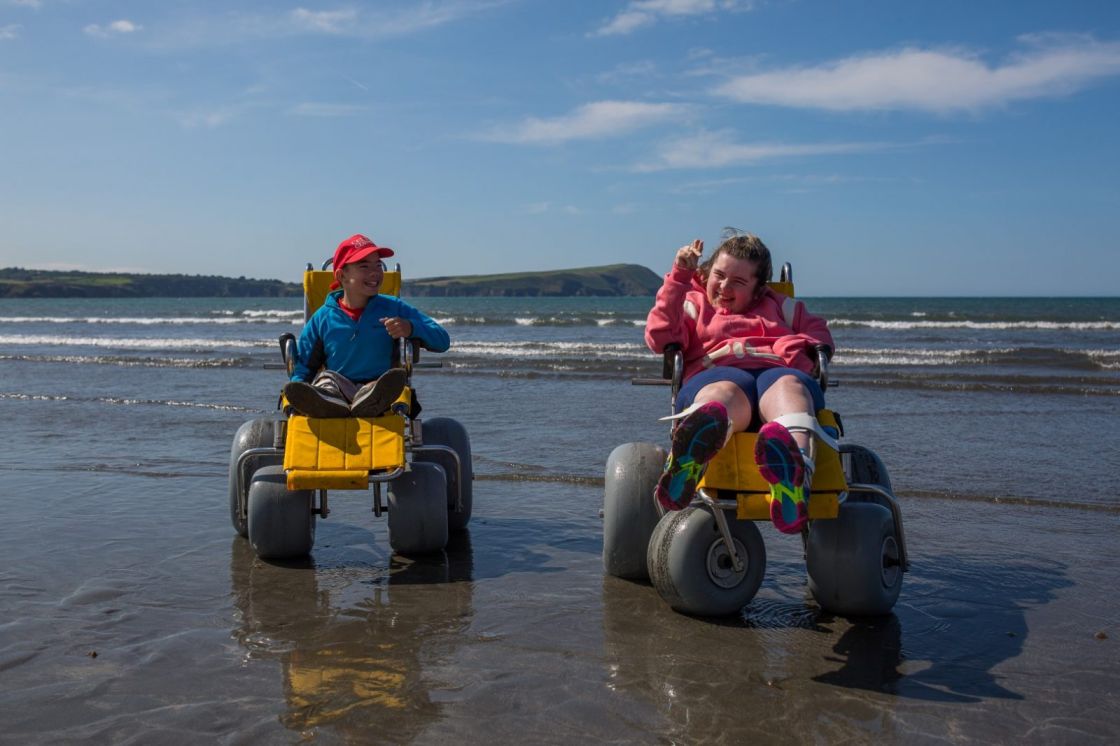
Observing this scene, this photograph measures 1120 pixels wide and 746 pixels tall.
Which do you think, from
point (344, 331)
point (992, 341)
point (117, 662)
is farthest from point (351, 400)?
point (992, 341)

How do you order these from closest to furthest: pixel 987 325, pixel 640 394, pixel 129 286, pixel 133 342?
pixel 640 394 → pixel 133 342 → pixel 987 325 → pixel 129 286

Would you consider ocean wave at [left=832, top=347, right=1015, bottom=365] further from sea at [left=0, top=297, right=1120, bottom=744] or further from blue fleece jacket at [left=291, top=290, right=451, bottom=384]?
blue fleece jacket at [left=291, top=290, right=451, bottom=384]

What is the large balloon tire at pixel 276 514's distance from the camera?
5.53 m

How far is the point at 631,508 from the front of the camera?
5211 mm

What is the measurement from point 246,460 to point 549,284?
115255 millimetres

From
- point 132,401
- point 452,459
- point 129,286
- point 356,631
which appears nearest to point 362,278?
point 452,459

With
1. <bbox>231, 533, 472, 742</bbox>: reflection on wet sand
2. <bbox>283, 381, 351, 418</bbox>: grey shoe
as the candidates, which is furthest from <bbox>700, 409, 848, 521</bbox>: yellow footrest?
<bbox>283, 381, 351, 418</bbox>: grey shoe

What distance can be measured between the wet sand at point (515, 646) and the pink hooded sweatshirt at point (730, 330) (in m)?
1.20

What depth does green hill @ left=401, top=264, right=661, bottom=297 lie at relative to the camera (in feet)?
367

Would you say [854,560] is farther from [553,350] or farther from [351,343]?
[553,350]

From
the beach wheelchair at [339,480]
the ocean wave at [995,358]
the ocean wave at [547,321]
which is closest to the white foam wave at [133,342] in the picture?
the ocean wave at [547,321]

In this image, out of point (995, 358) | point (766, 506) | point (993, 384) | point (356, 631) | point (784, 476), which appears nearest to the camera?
point (784, 476)

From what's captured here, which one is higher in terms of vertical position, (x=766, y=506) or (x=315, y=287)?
(x=315, y=287)

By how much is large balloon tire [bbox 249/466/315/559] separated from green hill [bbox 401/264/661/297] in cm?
10209
